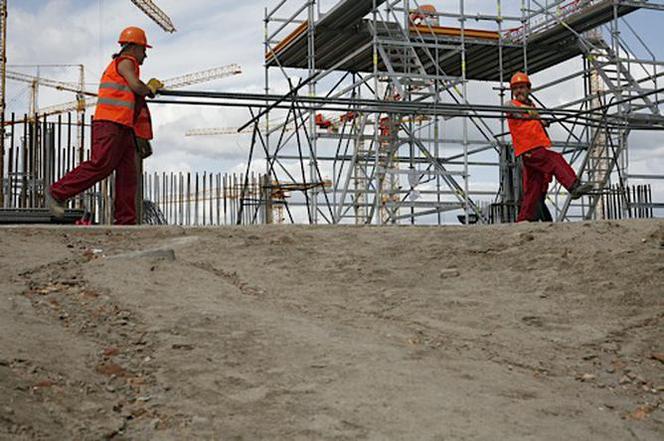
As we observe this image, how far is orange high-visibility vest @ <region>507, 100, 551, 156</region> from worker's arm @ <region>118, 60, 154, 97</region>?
3.87 metres

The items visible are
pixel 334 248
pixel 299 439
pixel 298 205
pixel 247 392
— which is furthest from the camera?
pixel 298 205

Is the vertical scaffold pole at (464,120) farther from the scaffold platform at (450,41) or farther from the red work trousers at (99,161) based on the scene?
the red work trousers at (99,161)

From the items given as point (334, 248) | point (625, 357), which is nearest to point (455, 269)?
point (334, 248)

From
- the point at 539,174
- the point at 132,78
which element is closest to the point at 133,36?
the point at 132,78

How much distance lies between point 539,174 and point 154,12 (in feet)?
164

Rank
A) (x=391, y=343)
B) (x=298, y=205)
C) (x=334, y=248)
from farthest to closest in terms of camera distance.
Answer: (x=298, y=205) → (x=334, y=248) → (x=391, y=343)

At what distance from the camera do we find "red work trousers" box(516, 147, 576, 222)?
8.26m

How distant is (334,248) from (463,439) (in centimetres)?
297

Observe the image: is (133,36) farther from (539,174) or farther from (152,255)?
(539,174)

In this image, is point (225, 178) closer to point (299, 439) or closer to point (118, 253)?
point (118, 253)

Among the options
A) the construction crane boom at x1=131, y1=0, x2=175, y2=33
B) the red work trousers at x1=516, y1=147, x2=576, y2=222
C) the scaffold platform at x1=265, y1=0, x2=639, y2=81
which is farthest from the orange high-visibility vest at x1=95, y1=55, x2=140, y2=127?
the construction crane boom at x1=131, y1=0, x2=175, y2=33

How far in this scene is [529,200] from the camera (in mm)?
8625

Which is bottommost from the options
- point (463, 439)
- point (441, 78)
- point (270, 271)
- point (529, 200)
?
point (463, 439)

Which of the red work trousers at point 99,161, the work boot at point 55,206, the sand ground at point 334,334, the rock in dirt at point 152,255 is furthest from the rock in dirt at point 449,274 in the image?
the work boot at point 55,206
